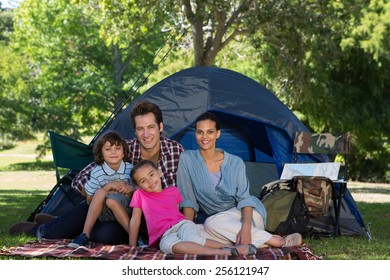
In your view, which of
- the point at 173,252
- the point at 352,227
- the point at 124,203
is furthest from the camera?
the point at 352,227

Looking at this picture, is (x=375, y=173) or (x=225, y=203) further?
(x=375, y=173)

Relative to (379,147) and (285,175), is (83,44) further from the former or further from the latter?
(285,175)

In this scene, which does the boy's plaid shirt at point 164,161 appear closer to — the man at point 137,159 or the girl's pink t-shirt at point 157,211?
the man at point 137,159

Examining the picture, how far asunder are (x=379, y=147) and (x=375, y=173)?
0.91 metres

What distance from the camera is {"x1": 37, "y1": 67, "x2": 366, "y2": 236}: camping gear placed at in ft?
17.4

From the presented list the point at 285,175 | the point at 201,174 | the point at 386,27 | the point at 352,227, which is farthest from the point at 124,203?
the point at 386,27

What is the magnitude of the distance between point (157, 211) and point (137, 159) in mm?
653

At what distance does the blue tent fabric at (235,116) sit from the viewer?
5320mm

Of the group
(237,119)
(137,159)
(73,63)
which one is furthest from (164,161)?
(73,63)

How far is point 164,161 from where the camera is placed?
4457 millimetres

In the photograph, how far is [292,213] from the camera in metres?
4.63

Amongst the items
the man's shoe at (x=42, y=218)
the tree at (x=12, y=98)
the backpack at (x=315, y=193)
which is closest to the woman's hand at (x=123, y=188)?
the man's shoe at (x=42, y=218)

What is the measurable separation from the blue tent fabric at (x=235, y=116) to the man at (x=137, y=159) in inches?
31.7
